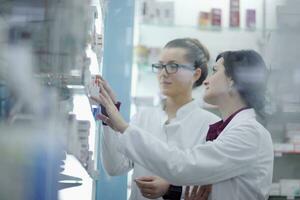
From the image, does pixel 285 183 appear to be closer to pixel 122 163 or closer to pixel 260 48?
pixel 260 48

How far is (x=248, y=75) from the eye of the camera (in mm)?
1521

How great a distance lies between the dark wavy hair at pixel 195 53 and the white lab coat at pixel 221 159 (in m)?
0.39

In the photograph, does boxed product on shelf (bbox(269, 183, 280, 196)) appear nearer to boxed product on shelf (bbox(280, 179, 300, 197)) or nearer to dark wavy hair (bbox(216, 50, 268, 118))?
Result: boxed product on shelf (bbox(280, 179, 300, 197))

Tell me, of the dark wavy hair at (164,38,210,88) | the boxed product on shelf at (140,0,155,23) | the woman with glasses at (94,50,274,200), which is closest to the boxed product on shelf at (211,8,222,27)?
the boxed product on shelf at (140,0,155,23)

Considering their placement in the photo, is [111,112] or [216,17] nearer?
[111,112]

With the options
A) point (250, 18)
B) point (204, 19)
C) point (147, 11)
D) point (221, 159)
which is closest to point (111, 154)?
point (221, 159)

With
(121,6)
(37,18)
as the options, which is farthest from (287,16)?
(37,18)

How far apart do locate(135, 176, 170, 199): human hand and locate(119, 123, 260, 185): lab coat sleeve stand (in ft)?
0.46

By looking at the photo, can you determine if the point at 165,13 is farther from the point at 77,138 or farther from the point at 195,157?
the point at 77,138

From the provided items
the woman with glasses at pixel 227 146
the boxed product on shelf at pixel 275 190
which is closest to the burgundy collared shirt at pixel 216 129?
the woman with glasses at pixel 227 146

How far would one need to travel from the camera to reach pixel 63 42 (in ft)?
2.42

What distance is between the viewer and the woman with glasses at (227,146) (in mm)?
1331

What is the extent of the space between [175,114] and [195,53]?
261 mm

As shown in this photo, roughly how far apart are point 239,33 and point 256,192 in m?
1.97
